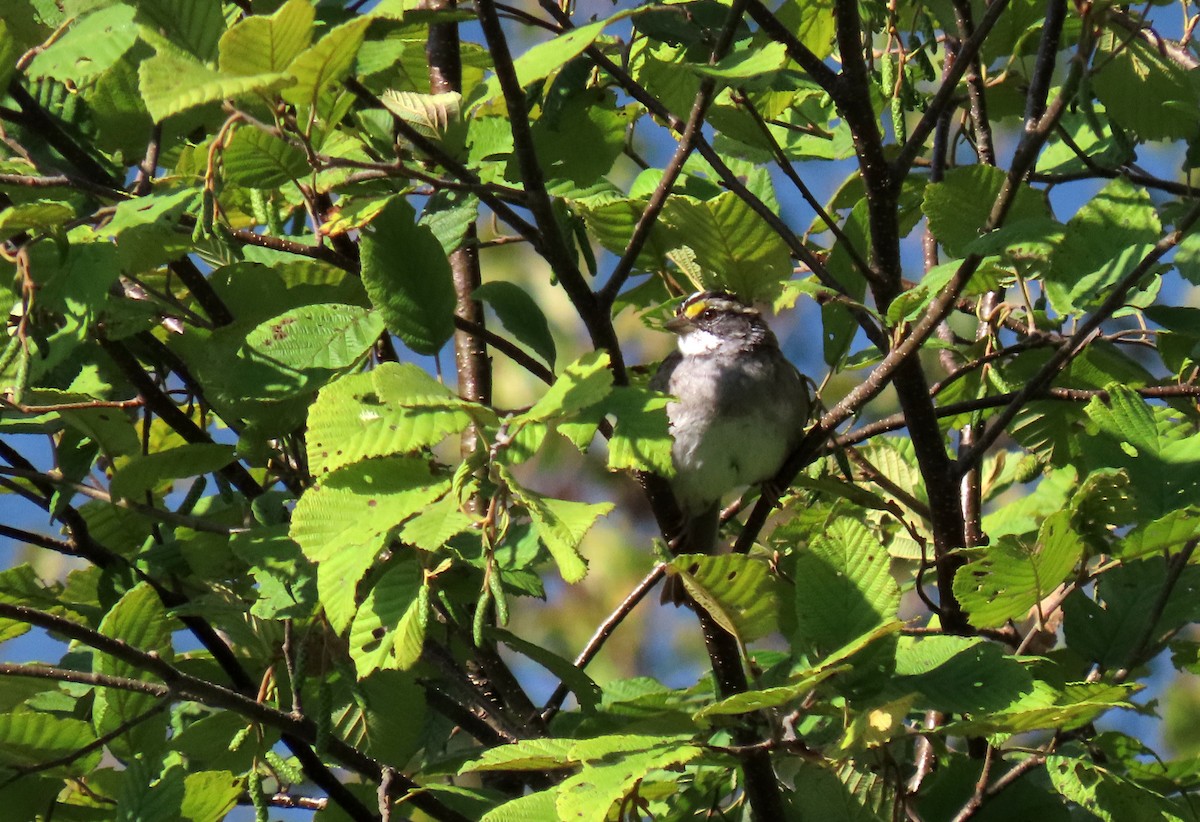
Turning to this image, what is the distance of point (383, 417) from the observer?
146cm

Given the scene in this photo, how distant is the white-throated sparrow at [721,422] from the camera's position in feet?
11.0

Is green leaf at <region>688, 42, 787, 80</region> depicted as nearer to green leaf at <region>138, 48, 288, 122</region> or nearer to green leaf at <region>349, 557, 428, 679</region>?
green leaf at <region>138, 48, 288, 122</region>

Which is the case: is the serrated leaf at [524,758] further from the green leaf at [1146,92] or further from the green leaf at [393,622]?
the green leaf at [1146,92]

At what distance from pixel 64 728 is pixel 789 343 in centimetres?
424

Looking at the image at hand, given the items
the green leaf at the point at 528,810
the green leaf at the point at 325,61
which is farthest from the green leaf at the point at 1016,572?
the green leaf at the point at 325,61

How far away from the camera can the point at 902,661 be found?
1.87m

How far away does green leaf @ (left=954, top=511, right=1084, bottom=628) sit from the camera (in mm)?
1864

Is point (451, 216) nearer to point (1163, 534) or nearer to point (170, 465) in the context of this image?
point (170, 465)

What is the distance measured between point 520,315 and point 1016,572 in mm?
775

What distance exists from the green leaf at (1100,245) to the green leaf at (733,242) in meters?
0.46

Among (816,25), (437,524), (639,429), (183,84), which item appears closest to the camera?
(183,84)

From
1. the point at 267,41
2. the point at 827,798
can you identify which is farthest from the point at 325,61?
the point at 827,798

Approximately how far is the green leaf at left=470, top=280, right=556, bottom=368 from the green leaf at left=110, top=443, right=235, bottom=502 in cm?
47

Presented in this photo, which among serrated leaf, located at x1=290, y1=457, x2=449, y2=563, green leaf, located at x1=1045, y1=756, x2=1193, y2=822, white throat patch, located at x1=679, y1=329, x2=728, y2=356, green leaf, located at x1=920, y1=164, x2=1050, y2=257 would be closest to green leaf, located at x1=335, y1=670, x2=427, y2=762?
serrated leaf, located at x1=290, y1=457, x2=449, y2=563
